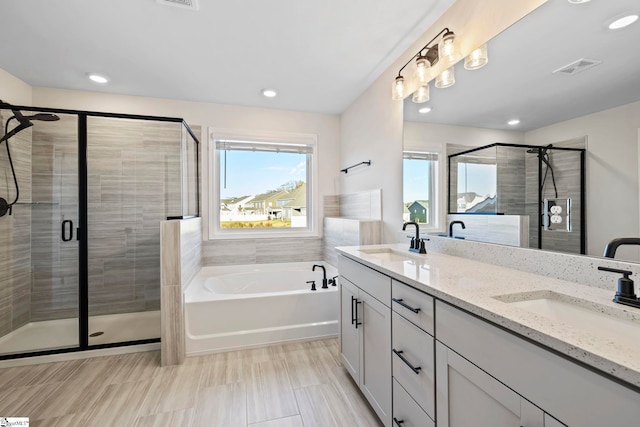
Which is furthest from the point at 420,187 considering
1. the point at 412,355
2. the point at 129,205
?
the point at 129,205

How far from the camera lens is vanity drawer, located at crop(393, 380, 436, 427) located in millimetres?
1078

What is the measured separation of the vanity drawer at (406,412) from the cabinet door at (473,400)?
10 centimetres

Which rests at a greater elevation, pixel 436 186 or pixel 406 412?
pixel 436 186

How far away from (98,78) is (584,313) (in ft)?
12.1

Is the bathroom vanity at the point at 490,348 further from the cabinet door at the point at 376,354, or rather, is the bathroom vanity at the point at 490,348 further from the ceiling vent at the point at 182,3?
the ceiling vent at the point at 182,3

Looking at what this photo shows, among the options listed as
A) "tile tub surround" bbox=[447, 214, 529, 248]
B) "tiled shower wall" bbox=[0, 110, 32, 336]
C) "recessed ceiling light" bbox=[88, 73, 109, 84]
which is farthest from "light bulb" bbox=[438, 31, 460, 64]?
"tiled shower wall" bbox=[0, 110, 32, 336]

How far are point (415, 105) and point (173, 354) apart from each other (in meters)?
2.67

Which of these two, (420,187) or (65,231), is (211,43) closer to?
(420,187)

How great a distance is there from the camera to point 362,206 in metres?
2.93

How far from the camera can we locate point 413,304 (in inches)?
44.9

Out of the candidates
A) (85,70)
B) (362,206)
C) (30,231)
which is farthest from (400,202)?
(30,231)

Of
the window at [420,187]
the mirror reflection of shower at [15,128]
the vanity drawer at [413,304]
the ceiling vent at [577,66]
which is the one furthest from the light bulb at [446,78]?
the mirror reflection of shower at [15,128]

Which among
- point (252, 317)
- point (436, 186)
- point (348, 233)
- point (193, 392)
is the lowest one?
point (193, 392)

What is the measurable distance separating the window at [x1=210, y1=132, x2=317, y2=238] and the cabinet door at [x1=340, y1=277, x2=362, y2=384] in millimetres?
1696
